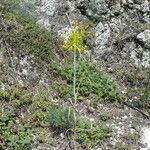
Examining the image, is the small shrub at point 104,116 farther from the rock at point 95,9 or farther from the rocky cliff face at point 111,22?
the rock at point 95,9

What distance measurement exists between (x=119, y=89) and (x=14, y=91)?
1.97 m

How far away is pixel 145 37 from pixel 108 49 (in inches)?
30.2

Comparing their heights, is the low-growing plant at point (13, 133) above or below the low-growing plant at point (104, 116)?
above

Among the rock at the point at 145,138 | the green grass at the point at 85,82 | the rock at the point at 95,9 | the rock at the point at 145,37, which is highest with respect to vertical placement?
the rock at the point at 95,9

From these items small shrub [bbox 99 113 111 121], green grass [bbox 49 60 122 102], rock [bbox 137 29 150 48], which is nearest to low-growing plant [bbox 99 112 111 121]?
small shrub [bbox 99 113 111 121]

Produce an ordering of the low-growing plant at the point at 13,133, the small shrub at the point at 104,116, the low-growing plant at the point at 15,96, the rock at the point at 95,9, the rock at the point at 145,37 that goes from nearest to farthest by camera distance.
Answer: the low-growing plant at the point at 13,133 → the low-growing plant at the point at 15,96 → the small shrub at the point at 104,116 → the rock at the point at 145,37 → the rock at the point at 95,9

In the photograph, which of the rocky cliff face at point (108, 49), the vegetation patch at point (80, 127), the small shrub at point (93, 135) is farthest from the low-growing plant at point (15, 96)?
the small shrub at point (93, 135)

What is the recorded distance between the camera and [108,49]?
780cm

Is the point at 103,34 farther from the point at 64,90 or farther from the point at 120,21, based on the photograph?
the point at 64,90

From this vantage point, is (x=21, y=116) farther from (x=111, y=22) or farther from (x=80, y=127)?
(x=111, y=22)

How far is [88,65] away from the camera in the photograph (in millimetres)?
7363

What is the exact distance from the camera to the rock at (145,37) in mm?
7625

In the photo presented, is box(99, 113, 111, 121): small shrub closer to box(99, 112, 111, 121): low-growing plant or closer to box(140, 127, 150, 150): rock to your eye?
box(99, 112, 111, 121): low-growing plant

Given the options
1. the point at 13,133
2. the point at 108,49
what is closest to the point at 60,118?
the point at 13,133
